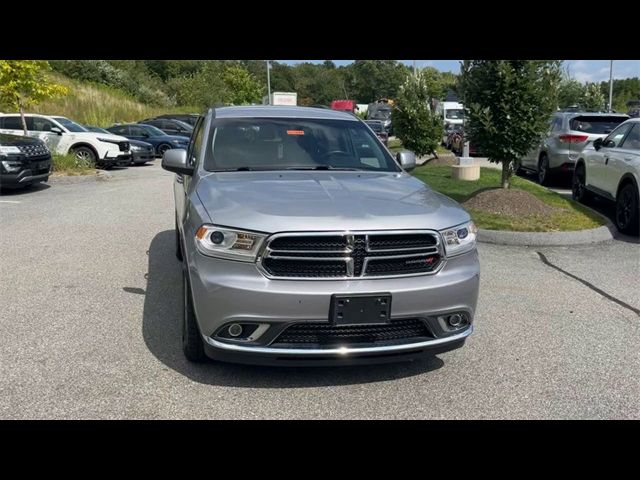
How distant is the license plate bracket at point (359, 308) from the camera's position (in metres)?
3.36

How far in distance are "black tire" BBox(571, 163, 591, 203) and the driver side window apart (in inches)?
33.3

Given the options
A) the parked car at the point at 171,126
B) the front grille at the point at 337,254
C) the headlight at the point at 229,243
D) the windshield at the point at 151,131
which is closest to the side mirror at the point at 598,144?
the front grille at the point at 337,254

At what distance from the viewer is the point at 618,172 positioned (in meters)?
8.91

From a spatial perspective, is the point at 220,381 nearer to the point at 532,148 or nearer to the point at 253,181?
the point at 253,181

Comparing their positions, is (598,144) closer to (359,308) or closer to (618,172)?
(618,172)

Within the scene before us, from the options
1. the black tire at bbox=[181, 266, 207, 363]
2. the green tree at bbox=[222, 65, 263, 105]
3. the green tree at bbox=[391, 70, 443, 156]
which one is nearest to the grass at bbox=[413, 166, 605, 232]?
the black tire at bbox=[181, 266, 207, 363]

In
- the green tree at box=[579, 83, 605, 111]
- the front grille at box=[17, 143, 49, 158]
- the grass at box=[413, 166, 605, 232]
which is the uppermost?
the green tree at box=[579, 83, 605, 111]

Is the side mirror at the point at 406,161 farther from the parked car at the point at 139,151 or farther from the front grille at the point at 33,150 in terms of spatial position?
the parked car at the point at 139,151

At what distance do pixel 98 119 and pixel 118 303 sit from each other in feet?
106

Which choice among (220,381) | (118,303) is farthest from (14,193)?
(220,381)

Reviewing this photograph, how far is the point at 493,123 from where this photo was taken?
913 cm

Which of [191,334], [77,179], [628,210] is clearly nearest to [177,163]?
[191,334]

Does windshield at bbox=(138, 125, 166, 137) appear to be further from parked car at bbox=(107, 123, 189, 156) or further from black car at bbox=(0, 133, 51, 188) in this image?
black car at bbox=(0, 133, 51, 188)

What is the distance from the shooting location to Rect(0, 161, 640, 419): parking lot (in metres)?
3.50
